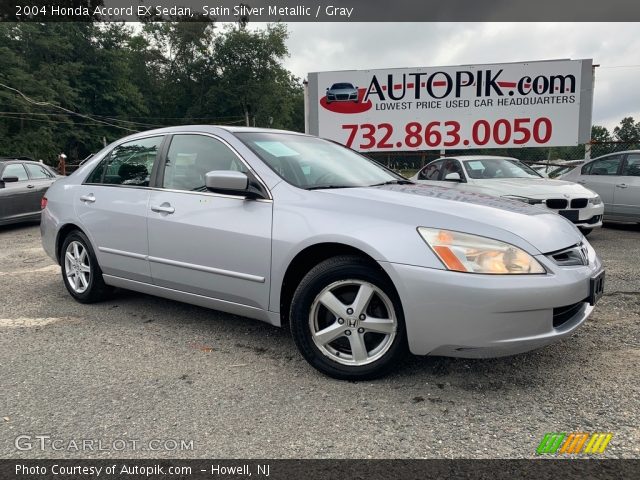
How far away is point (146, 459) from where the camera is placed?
2.09 meters

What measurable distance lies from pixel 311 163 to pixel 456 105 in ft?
35.2

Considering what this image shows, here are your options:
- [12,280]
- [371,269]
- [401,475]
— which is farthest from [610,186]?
[12,280]

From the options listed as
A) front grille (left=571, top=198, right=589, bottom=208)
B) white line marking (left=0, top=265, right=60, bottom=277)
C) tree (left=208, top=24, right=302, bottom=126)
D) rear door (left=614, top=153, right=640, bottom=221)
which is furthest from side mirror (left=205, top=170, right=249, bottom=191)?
tree (left=208, top=24, right=302, bottom=126)

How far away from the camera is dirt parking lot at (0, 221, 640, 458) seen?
2176mm

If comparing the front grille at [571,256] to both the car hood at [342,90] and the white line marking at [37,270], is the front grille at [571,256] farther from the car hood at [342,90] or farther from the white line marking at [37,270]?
the car hood at [342,90]

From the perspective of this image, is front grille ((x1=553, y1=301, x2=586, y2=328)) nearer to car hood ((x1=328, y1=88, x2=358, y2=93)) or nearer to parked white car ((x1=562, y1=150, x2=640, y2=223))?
parked white car ((x1=562, y1=150, x2=640, y2=223))

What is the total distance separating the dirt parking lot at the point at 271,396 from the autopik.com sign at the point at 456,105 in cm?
1010

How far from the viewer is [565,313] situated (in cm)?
259

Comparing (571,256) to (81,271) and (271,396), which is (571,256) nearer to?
(271,396)

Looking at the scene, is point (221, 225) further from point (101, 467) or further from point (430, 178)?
point (430, 178)

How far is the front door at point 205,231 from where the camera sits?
3.04 meters

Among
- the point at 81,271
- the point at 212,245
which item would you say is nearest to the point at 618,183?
the point at 212,245

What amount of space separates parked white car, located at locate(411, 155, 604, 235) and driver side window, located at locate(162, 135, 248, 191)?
4192 mm

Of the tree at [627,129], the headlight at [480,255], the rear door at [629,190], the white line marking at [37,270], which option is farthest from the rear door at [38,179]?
the tree at [627,129]
